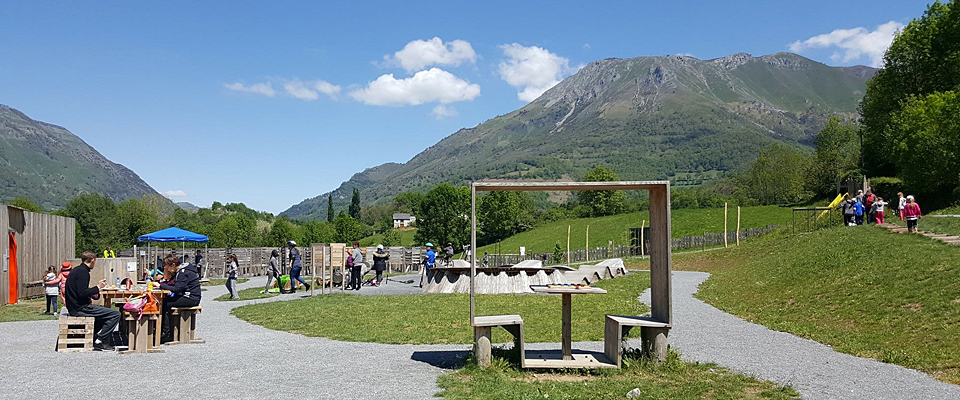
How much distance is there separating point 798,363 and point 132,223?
9330cm

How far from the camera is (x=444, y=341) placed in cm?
1211

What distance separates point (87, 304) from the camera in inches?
458

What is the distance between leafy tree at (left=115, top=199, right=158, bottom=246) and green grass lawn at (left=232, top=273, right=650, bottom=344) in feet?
247

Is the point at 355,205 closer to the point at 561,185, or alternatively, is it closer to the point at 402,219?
the point at 402,219

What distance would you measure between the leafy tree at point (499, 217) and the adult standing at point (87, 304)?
72.9 meters

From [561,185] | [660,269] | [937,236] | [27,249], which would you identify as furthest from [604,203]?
[561,185]

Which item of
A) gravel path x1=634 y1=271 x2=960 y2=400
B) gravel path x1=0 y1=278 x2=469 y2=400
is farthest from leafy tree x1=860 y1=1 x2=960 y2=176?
gravel path x1=0 y1=278 x2=469 y2=400

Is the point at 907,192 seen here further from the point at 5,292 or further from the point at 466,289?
the point at 5,292

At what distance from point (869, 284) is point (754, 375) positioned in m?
9.37

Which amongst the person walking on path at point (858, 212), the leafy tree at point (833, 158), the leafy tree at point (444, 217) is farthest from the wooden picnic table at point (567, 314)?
the leafy tree at point (444, 217)

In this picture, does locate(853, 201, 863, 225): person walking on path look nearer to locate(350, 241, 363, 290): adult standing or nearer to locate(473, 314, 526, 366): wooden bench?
locate(350, 241, 363, 290): adult standing

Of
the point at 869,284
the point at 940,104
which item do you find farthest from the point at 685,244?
the point at 869,284

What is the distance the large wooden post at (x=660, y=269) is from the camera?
9.34 metres

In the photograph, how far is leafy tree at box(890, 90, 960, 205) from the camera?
38.8m
